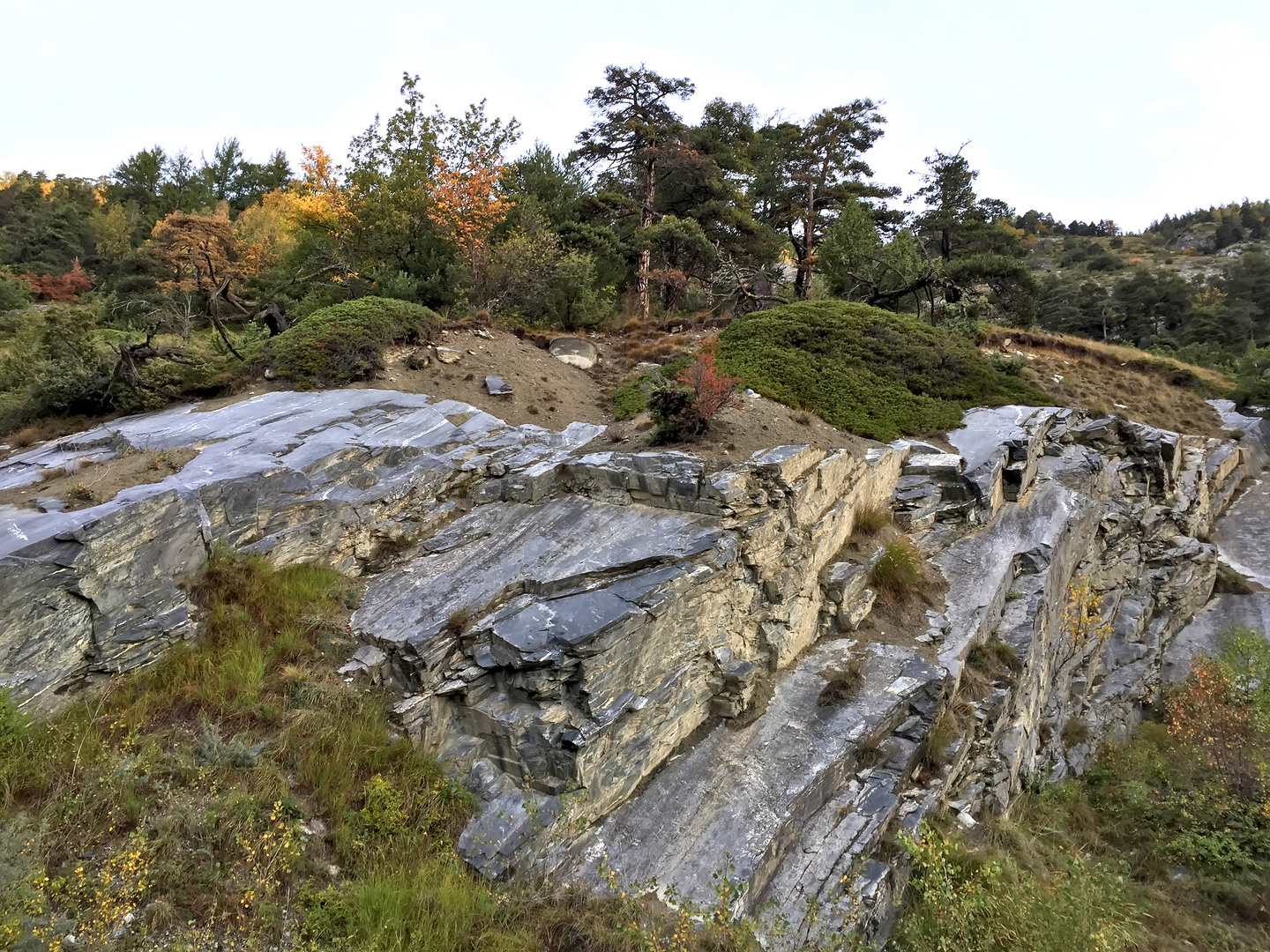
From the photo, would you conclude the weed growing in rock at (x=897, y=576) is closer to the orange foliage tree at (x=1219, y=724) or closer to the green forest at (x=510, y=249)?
the orange foliage tree at (x=1219, y=724)

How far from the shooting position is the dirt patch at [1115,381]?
1695 cm

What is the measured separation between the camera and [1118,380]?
64.4 ft

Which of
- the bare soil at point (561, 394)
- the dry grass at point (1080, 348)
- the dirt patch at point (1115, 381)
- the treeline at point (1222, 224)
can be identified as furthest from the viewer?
the treeline at point (1222, 224)

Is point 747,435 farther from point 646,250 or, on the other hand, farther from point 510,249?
point 646,250

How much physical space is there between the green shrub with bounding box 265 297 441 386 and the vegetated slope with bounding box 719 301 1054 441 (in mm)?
7492

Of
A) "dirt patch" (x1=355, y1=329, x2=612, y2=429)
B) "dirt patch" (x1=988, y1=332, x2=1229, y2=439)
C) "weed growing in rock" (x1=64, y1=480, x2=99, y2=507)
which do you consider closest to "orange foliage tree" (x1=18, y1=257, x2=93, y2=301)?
"dirt patch" (x1=355, y1=329, x2=612, y2=429)

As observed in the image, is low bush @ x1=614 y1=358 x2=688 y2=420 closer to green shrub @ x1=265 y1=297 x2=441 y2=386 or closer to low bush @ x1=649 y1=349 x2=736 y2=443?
low bush @ x1=649 y1=349 x2=736 y2=443

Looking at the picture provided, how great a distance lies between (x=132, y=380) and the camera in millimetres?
10727

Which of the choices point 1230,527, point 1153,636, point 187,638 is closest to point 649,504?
point 187,638

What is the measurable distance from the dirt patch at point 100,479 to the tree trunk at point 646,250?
16.7m

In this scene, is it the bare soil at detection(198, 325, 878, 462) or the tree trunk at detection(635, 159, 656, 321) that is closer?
the bare soil at detection(198, 325, 878, 462)

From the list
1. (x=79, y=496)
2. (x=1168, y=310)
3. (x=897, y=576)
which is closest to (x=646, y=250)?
(x=897, y=576)

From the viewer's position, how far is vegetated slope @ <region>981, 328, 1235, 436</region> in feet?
56.0

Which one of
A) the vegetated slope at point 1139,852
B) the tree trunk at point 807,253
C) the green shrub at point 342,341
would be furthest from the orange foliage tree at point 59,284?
the vegetated slope at point 1139,852
